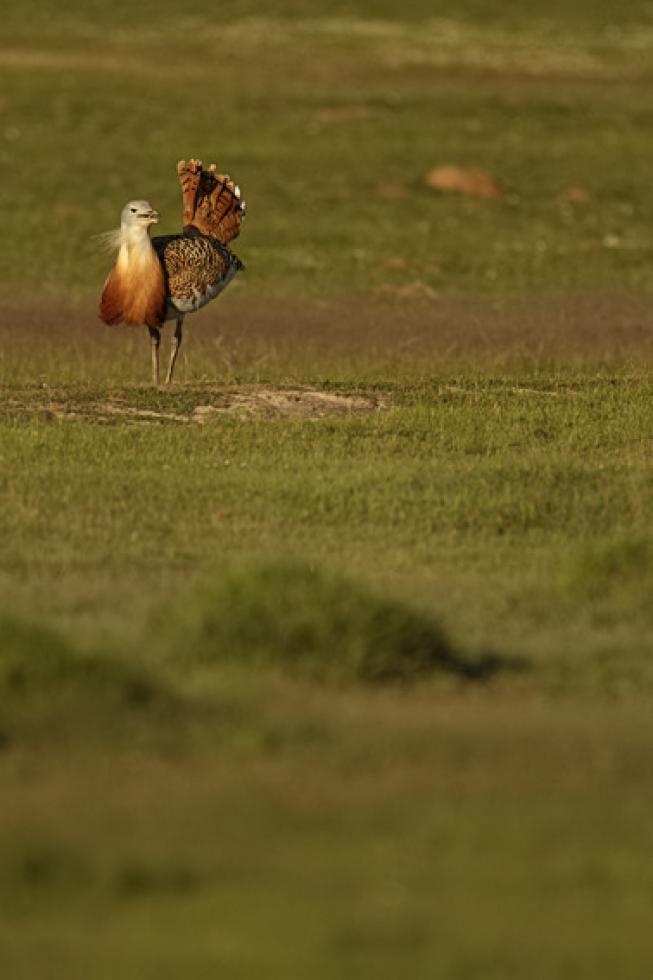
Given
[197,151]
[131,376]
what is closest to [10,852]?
[131,376]

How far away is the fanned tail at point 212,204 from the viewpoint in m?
20.5

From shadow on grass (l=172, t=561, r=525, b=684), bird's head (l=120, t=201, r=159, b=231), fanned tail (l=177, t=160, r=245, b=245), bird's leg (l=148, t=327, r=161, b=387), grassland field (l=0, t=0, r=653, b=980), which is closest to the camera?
grassland field (l=0, t=0, r=653, b=980)

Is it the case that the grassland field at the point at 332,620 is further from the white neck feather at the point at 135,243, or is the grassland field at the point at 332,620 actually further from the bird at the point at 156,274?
the white neck feather at the point at 135,243

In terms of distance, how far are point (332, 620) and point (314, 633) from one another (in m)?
0.10

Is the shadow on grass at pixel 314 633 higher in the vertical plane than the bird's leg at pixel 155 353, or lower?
lower

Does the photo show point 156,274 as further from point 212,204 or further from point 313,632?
point 313,632

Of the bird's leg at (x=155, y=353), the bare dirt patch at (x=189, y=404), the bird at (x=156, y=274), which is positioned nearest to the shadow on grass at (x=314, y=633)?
the bare dirt patch at (x=189, y=404)

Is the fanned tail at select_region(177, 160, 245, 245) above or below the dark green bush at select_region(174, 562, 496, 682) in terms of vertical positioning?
above

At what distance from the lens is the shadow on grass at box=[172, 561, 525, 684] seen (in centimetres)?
1025

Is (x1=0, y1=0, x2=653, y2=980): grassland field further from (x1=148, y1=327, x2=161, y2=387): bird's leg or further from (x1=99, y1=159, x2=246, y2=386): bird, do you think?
(x1=99, y1=159, x2=246, y2=386): bird

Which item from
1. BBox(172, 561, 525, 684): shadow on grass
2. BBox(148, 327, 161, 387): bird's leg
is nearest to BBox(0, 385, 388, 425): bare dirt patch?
BBox(148, 327, 161, 387): bird's leg

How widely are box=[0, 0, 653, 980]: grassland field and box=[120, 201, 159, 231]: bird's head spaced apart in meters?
1.31

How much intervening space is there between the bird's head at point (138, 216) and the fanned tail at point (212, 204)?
2.06 m

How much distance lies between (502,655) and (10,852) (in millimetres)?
3615
